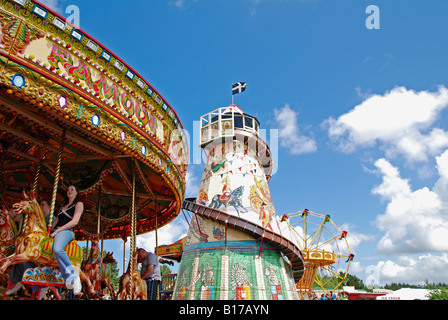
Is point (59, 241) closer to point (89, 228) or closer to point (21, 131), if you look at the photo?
point (21, 131)

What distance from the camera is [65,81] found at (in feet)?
15.3

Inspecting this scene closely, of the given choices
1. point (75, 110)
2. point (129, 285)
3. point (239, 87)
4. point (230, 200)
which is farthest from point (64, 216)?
point (239, 87)

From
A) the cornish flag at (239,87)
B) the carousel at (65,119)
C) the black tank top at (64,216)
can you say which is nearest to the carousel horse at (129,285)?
the carousel at (65,119)

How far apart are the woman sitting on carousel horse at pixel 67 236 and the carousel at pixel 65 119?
0.61 feet

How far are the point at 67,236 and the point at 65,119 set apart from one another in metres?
1.82

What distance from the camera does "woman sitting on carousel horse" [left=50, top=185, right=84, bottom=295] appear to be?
15.4 ft

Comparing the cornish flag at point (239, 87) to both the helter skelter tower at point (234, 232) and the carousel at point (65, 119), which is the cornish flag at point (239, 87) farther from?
the carousel at point (65, 119)

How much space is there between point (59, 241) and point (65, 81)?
2410 millimetres

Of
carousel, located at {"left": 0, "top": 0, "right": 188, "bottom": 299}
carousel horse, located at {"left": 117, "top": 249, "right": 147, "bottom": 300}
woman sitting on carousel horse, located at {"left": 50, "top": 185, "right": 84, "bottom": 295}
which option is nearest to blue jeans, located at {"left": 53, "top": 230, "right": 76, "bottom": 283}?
woman sitting on carousel horse, located at {"left": 50, "top": 185, "right": 84, "bottom": 295}

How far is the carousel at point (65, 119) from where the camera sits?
425 cm

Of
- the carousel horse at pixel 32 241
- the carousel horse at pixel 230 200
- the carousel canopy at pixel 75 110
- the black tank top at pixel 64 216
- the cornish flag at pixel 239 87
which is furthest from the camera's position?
the cornish flag at pixel 239 87

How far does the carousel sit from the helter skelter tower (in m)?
11.1

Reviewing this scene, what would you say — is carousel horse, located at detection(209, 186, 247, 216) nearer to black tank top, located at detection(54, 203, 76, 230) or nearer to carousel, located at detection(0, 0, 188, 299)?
carousel, located at detection(0, 0, 188, 299)

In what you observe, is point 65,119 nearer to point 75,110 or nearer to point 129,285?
point 75,110
